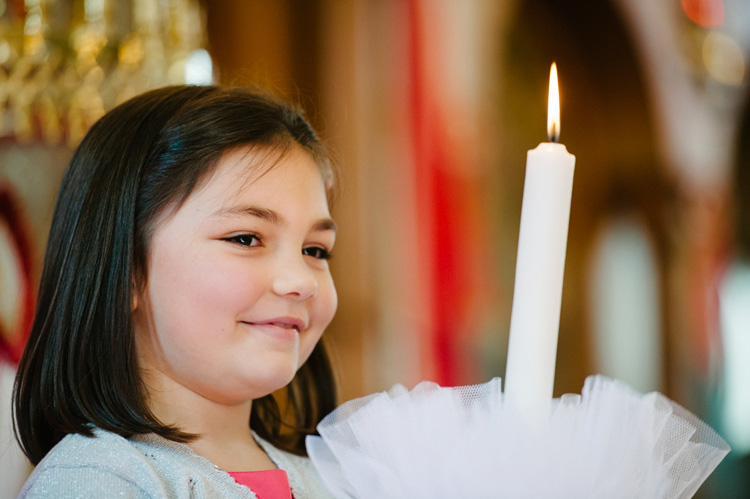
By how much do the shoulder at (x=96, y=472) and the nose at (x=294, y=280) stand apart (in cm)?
21

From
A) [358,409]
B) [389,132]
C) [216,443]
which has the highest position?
[389,132]

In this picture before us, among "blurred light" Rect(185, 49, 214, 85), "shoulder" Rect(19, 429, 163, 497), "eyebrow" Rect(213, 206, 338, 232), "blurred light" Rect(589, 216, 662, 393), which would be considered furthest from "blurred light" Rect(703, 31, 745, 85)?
"shoulder" Rect(19, 429, 163, 497)

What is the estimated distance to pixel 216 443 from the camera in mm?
854

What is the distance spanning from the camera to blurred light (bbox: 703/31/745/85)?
6.86 ft

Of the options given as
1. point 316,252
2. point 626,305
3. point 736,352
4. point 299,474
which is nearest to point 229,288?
point 316,252

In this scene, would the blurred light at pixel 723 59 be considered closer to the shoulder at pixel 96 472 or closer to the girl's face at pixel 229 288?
the girl's face at pixel 229 288

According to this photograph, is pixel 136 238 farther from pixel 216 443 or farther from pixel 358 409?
pixel 358 409

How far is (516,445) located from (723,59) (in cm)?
192

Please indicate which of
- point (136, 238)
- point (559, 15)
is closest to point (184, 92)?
point (136, 238)

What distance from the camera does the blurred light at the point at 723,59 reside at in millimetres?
2092

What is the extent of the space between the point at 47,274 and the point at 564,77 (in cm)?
168

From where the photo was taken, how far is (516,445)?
52 centimetres

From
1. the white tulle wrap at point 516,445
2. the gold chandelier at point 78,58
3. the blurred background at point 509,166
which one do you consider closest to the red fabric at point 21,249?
the gold chandelier at point 78,58

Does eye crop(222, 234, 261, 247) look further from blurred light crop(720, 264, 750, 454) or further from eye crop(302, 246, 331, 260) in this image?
blurred light crop(720, 264, 750, 454)
